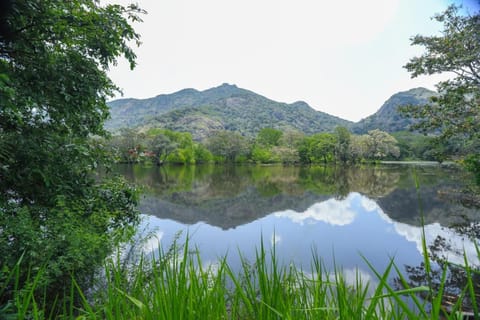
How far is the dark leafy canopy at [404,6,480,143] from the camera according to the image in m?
6.98

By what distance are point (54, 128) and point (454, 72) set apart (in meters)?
10.4

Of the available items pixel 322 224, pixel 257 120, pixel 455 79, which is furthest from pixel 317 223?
pixel 257 120

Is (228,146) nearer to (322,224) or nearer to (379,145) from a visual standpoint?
(379,145)

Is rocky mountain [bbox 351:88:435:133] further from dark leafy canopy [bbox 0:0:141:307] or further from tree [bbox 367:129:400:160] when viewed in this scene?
dark leafy canopy [bbox 0:0:141:307]

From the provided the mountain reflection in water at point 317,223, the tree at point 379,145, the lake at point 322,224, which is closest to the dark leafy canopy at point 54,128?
the lake at point 322,224

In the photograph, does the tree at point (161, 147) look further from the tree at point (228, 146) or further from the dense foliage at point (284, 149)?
the tree at point (228, 146)

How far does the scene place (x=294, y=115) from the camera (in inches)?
7470

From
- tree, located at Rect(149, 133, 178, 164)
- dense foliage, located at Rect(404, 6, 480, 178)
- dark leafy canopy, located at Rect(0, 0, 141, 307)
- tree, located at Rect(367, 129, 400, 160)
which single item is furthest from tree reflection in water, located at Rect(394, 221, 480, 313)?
tree, located at Rect(367, 129, 400, 160)

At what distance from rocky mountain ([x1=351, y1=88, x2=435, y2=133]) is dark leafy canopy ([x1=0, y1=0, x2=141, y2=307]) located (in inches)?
6105

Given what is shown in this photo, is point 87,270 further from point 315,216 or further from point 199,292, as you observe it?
point 315,216

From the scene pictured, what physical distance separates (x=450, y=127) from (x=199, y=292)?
897cm

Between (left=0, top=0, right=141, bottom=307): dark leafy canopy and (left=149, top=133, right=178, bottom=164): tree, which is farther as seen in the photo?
(left=149, top=133, right=178, bottom=164): tree

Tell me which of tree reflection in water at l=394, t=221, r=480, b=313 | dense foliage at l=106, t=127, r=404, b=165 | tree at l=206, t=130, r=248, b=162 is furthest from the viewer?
tree at l=206, t=130, r=248, b=162

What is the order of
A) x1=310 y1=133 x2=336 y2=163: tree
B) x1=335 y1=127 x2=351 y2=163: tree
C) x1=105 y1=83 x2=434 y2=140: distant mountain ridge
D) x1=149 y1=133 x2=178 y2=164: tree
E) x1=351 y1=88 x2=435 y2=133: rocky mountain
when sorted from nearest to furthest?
x1=149 y1=133 x2=178 y2=164: tree, x1=335 y1=127 x2=351 y2=163: tree, x1=310 y1=133 x2=336 y2=163: tree, x1=105 y1=83 x2=434 y2=140: distant mountain ridge, x1=351 y1=88 x2=435 y2=133: rocky mountain
